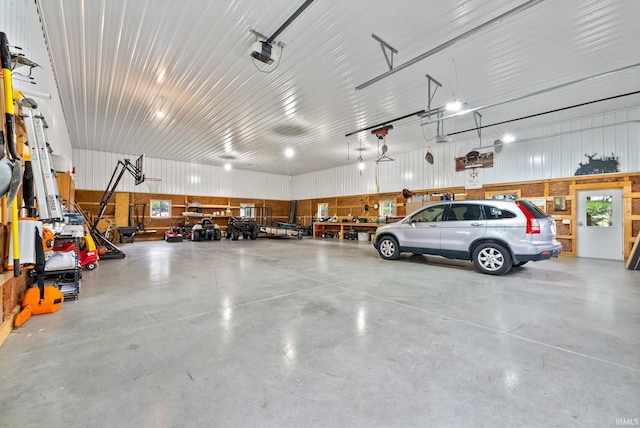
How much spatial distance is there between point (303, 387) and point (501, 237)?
4519 mm

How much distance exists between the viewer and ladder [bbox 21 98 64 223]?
268 centimetres

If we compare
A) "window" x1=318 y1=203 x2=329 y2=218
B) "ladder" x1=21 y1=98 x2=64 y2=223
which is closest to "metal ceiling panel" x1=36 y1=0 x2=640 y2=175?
"ladder" x1=21 y1=98 x2=64 y2=223

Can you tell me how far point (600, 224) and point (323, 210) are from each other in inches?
423

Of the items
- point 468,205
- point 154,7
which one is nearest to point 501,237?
point 468,205

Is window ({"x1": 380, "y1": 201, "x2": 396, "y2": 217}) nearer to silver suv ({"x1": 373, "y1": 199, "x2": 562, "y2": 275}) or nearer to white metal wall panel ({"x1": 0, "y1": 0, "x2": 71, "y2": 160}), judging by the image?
silver suv ({"x1": 373, "y1": 199, "x2": 562, "y2": 275})

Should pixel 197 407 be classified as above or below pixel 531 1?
below

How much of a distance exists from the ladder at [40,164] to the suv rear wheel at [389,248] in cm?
575

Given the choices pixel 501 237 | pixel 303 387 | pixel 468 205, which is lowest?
pixel 303 387

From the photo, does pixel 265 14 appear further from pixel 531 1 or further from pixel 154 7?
pixel 531 1

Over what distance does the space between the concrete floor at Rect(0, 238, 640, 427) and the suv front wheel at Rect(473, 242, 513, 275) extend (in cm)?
88

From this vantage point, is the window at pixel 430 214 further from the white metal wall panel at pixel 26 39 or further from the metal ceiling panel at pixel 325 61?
the white metal wall panel at pixel 26 39

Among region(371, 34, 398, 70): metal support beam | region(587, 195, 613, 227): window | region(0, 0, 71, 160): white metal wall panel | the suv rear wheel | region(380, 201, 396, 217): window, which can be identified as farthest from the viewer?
region(380, 201, 396, 217): window

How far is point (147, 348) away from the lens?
205cm

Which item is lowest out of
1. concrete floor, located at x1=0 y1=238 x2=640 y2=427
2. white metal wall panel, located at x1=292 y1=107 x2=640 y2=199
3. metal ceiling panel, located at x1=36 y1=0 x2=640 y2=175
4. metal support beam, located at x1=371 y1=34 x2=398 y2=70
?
concrete floor, located at x1=0 y1=238 x2=640 y2=427
